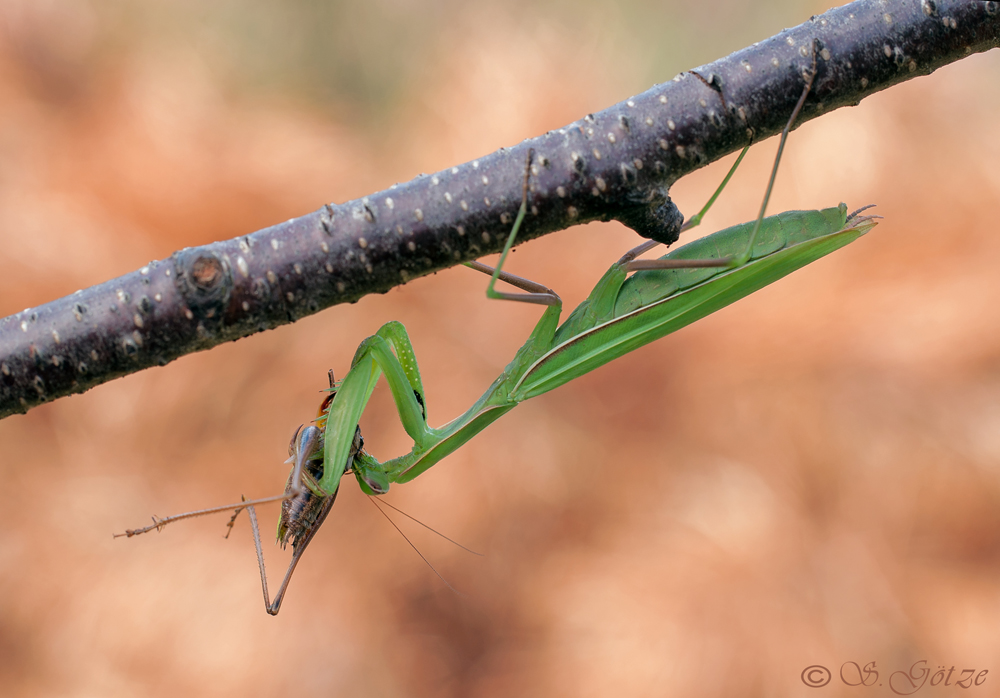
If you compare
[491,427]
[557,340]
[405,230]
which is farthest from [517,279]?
[491,427]

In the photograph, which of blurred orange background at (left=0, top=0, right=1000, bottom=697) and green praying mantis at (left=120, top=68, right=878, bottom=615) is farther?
blurred orange background at (left=0, top=0, right=1000, bottom=697)

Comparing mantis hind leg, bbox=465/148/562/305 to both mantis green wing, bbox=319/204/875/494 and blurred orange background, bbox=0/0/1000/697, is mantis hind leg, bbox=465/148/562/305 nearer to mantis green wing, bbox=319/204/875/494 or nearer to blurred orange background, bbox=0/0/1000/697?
mantis green wing, bbox=319/204/875/494

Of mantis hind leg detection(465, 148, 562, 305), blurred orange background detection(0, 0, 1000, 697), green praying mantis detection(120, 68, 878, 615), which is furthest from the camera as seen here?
blurred orange background detection(0, 0, 1000, 697)

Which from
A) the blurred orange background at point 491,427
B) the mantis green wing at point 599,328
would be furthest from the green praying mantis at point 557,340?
the blurred orange background at point 491,427

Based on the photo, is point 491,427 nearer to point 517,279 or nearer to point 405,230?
point 517,279

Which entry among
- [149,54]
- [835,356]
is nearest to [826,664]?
[835,356]

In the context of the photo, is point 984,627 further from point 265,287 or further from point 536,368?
point 265,287

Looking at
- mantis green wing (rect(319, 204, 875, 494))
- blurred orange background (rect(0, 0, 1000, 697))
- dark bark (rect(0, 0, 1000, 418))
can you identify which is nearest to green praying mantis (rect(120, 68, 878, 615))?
mantis green wing (rect(319, 204, 875, 494))

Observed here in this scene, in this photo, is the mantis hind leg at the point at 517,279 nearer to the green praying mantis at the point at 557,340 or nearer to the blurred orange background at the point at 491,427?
the green praying mantis at the point at 557,340
